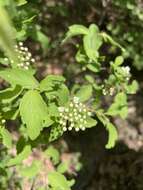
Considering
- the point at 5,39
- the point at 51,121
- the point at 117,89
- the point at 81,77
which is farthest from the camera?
the point at 81,77

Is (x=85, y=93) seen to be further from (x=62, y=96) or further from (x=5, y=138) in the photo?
(x=5, y=138)

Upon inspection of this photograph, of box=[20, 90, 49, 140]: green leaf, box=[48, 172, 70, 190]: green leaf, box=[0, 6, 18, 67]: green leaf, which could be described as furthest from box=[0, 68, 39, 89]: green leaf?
box=[0, 6, 18, 67]: green leaf

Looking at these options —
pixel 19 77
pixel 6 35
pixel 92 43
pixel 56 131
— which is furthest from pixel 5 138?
pixel 6 35

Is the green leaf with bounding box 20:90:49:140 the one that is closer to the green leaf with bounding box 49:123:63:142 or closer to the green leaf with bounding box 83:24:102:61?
the green leaf with bounding box 49:123:63:142

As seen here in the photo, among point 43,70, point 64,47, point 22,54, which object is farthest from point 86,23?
point 22,54

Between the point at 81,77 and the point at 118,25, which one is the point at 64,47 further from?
the point at 118,25

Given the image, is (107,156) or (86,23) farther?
(86,23)

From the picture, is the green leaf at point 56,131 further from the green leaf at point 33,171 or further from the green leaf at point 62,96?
the green leaf at point 33,171
